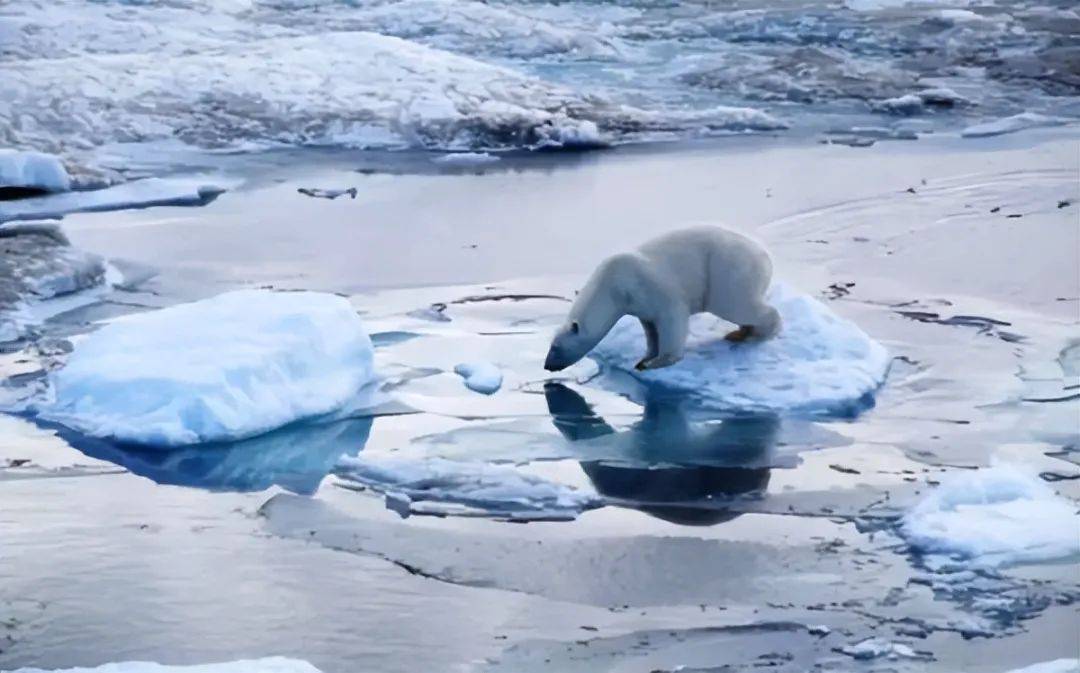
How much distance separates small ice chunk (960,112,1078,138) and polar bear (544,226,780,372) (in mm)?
7697

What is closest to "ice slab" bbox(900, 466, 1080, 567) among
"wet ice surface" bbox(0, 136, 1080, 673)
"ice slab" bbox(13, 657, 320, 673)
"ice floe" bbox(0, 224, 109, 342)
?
"wet ice surface" bbox(0, 136, 1080, 673)

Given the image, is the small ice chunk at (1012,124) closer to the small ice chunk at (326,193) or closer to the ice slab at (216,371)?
the small ice chunk at (326,193)

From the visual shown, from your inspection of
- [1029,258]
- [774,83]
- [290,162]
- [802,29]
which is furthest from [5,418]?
[802,29]

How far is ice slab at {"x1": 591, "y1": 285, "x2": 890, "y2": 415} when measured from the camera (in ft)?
18.4

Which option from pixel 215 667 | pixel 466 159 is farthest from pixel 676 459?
pixel 466 159

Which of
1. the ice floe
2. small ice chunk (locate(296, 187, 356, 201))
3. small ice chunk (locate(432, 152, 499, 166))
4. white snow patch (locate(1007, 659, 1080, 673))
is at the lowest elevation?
small ice chunk (locate(432, 152, 499, 166))

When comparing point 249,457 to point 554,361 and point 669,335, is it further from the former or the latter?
point 669,335

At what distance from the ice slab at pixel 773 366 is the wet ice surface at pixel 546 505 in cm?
12

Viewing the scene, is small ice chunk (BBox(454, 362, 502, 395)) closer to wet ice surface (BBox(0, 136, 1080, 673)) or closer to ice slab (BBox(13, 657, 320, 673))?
wet ice surface (BBox(0, 136, 1080, 673))

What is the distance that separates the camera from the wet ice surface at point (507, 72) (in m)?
12.9

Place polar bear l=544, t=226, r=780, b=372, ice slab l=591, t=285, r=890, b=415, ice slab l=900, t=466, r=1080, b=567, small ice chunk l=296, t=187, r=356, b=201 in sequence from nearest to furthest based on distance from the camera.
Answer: ice slab l=900, t=466, r=1080, b=567
ice slab l=591, t=285, r=890, b=415
polar bear l=544, t=226, r=780, b=372
small ice chunk l=296, t=187, r=356, b=201

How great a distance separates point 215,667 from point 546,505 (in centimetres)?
138

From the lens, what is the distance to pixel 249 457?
512cm

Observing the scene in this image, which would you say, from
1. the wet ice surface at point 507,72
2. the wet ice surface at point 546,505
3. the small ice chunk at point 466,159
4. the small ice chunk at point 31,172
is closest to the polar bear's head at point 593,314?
the wet ice surface at point 546,505
